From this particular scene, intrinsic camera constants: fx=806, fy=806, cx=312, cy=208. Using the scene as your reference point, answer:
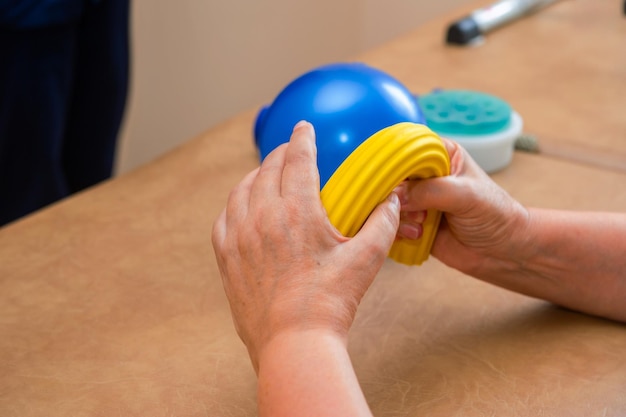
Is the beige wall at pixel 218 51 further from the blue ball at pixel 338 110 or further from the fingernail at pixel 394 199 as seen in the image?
the fingernail at pixel 394 199

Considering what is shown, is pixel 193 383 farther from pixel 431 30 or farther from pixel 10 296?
pixel 431 30

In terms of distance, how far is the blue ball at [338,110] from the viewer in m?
0.69

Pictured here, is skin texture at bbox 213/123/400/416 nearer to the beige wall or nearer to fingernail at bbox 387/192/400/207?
fingernail at bbox 387/192/400/207

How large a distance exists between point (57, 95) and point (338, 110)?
71cm

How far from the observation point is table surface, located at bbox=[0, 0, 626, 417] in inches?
23.1

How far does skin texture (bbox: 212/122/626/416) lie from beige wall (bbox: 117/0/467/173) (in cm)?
134

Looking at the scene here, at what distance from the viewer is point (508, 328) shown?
2.19ft

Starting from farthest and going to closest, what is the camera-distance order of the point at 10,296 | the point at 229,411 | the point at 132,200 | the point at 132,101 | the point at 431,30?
1. the point at 132,101
2. the point at 431,30
3. the point at 132,200
4. the point at 10,296
5. the point at 229,411

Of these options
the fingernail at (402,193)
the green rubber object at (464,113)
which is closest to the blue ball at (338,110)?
the fingernail at (402,193)

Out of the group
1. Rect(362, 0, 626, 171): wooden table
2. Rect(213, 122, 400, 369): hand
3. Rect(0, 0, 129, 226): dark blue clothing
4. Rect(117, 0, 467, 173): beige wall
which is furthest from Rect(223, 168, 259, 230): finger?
Rect(117, 0, 467, 173): beige wall

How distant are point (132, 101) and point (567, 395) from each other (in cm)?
152

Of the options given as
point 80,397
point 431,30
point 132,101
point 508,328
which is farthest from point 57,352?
point 132,101

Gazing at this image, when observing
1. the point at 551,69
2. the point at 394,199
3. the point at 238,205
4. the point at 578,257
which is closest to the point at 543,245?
the point at 578,257

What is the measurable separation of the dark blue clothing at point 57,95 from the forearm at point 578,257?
0.81m
